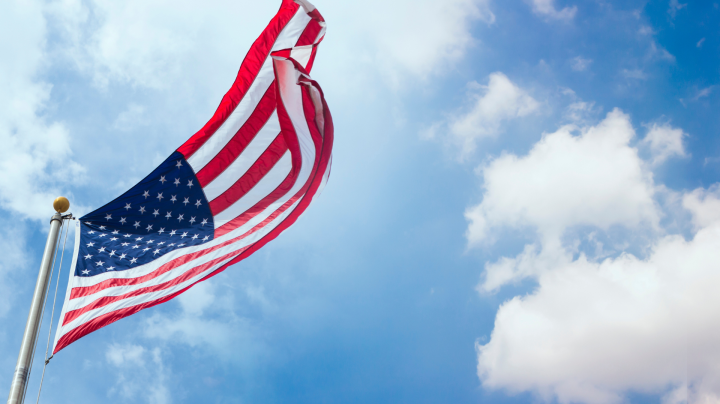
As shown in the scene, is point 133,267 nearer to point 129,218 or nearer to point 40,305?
point 129,218

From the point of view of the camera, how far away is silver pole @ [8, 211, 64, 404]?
8.38 m

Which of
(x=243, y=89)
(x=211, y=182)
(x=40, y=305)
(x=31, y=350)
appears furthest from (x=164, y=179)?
(x=31, y=350)

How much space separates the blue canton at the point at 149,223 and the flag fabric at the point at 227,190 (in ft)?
0.07

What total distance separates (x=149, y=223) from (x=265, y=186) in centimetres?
283

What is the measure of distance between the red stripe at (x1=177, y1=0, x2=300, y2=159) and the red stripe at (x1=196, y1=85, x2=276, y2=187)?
46 cm

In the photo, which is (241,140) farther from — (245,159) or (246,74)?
(246,74)

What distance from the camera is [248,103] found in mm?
12398

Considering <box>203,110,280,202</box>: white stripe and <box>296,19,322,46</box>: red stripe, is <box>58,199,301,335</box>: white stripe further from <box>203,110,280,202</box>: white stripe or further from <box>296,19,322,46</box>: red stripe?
<box>296,19,322,46</box>: red stripe

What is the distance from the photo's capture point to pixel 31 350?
8.83 m

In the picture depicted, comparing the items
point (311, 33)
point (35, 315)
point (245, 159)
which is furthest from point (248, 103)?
point (35, 315)

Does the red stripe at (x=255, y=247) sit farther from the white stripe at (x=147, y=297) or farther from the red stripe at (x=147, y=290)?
the red stripe at (x=147, y=290)

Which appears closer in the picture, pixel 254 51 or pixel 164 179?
pixel 164 179

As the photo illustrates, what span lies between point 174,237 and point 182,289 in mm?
1225

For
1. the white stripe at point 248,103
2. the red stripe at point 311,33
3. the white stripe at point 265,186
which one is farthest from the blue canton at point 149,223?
the red stripe at point 311,33
